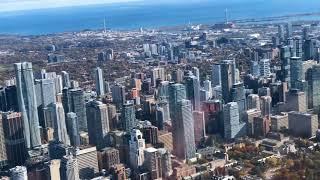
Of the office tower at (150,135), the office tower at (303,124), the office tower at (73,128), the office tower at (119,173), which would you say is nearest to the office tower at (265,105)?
the office tower at (303,124)

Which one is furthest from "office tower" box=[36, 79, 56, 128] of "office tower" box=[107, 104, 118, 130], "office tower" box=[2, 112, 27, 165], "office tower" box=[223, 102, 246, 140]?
"office tower" box=[223, 102, 246, 140]

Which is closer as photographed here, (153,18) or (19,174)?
(19,174)

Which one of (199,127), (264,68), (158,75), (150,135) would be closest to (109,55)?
(158,75)

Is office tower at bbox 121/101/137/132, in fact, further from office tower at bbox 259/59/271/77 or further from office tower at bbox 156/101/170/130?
office tower at bbox 259/59/271/77

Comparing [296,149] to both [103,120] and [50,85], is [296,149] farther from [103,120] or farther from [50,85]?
[50,85]

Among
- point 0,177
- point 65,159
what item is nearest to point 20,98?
point 0,177

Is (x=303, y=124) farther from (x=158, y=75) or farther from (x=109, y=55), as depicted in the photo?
(x=109, y=55)

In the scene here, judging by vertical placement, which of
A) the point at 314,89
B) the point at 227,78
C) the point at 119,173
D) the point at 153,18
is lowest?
the point at 119,173

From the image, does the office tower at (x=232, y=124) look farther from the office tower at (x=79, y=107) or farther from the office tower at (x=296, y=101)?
the office tower at (x=79, y=107)
